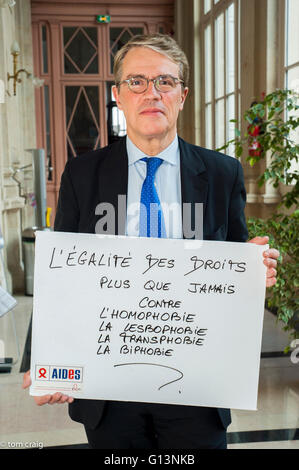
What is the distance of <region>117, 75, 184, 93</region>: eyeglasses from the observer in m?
1.18

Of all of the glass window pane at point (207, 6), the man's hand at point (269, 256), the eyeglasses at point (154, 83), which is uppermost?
the glass window pane at point (207, 6)

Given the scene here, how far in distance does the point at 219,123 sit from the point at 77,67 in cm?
316

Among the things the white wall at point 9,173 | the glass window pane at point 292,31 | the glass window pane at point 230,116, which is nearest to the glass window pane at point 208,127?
the glass window pane at point 230,116

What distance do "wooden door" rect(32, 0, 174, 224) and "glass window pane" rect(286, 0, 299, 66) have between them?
185 inches

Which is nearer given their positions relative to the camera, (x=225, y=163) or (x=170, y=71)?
(x=170, y=71)

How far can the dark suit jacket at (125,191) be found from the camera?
1238 mm

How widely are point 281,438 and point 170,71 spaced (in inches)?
78.7

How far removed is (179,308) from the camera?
46.3 inches

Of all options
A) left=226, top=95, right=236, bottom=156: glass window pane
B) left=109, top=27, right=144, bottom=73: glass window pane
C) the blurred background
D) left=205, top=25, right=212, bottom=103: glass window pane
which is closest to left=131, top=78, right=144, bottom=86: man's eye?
the blurred background

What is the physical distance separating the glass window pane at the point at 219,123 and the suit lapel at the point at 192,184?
606 centimetres

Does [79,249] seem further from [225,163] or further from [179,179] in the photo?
[225,163]

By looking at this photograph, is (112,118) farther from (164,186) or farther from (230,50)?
(164,186)

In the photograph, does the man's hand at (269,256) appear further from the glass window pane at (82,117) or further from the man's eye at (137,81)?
the glass window pane at (82,117)
